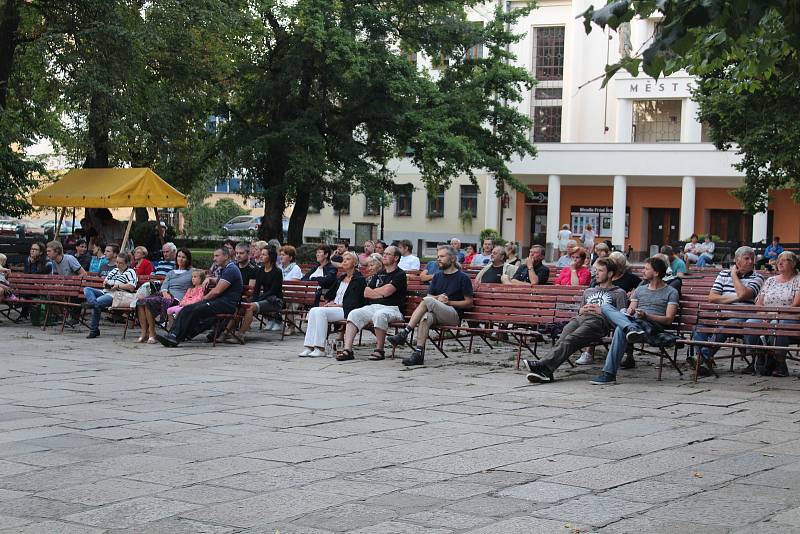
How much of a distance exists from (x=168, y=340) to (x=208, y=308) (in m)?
0.68

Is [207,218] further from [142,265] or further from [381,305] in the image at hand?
[381,305]

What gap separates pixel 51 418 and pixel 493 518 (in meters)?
4.67

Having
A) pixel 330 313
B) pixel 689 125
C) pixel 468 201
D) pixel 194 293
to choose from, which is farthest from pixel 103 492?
pixel 468 201

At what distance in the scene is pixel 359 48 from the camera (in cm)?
3344

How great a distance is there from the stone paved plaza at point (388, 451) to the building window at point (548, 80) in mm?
47514

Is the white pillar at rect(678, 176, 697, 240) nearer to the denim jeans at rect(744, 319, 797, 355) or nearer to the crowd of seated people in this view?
the crowd of seated people

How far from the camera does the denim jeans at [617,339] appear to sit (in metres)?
12.2

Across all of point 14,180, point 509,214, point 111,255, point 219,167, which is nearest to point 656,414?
point 111,255

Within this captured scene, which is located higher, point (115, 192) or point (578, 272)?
point (115, 192)

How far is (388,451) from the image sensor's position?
8.28 meters

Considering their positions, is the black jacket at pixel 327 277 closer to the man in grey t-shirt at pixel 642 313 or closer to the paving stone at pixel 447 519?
the man in grey t-shirt at pixel 642 313

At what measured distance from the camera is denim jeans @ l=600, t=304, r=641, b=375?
12219 mm

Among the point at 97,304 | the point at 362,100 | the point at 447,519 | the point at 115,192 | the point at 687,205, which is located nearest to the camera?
the point at 447,519

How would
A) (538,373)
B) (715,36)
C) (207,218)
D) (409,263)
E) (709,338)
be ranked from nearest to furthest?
(715,36) < (538,373) < (709,338) < (409,263) < (207,218)
